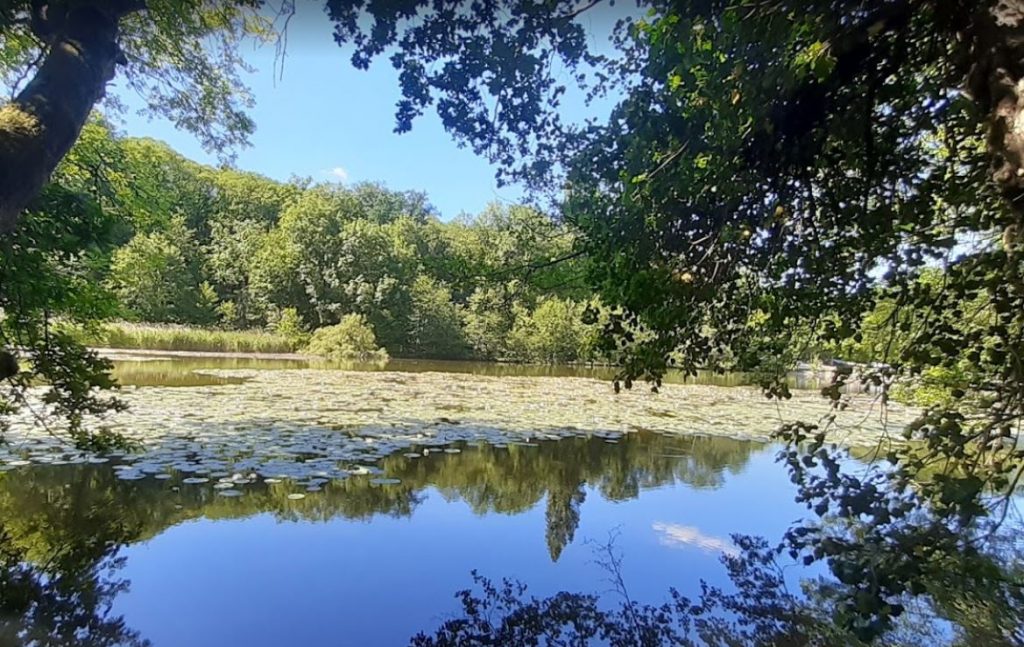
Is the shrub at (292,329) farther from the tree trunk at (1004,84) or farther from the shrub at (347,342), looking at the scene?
the tree trunk at (1004,84)

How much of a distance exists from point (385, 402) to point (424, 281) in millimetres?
16166

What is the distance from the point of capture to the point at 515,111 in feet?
8.48

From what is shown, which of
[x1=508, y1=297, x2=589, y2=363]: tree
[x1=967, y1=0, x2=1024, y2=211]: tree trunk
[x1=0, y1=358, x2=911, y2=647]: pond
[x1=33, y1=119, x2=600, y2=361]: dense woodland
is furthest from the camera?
[x1=33, y1=119, x2=600, y2=361]: dense woodland

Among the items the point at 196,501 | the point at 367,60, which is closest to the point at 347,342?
the point at 196,501

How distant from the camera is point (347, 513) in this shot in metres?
4.32

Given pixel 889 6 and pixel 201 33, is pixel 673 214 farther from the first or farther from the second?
pixel 201 33

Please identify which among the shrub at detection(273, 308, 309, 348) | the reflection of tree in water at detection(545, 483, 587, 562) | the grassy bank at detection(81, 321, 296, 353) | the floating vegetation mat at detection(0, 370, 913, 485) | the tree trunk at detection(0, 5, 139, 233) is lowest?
the reflection of tree in water at detection(545, 483, 587, 562)

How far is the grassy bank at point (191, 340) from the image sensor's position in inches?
701

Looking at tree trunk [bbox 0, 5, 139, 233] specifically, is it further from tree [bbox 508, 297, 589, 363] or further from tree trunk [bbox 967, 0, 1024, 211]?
tree [bbox 508, 297, 589, 363]

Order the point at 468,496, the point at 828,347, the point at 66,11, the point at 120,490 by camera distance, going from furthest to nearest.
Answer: the point at 468,496 → the point at 120,490 → the point at 828,347 → the point at 66,11

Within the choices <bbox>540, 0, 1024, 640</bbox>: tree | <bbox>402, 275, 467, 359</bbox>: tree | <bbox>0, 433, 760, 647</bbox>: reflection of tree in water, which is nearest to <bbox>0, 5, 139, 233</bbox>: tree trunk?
<bbox>540, 0, 1024, 640</bbox>: tree

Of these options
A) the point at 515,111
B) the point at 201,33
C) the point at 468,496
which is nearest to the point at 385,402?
the point at 468,496

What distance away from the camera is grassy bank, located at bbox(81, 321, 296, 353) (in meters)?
17.8

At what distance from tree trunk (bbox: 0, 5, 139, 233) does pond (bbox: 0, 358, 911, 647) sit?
1.98 m
